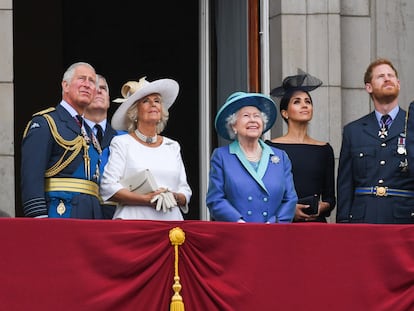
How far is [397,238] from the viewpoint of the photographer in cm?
1034

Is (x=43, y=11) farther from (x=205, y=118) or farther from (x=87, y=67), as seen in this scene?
(x=87, y=67)

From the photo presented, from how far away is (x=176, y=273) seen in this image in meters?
10.0

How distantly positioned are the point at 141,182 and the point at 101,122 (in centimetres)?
123

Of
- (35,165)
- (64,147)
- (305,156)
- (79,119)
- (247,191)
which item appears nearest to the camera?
(35,165)

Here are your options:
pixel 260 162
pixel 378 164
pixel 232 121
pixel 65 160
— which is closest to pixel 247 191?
pixel 260 162

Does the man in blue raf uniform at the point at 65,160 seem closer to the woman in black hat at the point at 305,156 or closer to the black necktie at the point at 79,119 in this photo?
the black necktie at the point at 79,119

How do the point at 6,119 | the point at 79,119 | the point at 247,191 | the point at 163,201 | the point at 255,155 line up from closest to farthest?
the point at 163,201 < the point at 247,191 < the point at 79,119 < the point at 255,155 < the point at 6,119

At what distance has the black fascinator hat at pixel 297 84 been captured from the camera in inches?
475

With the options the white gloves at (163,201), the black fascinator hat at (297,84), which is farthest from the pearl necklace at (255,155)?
the black fascinator hat at (297,84)

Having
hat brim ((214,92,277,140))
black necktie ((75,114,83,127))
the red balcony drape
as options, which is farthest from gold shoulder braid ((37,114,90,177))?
hat brim ((214,92,277,140))

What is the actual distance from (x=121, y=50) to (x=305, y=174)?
8.24m

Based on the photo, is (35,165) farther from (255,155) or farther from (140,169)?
(255,155)

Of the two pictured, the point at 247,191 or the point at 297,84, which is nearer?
the point at 247,191

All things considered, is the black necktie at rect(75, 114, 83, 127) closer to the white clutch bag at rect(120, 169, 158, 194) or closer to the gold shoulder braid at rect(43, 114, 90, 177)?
the gold shoulder braid at rect(43, 114, 90, 177)
